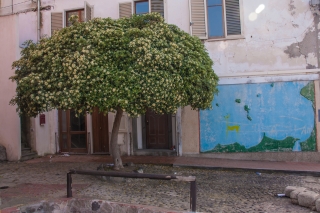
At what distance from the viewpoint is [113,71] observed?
6.82 metres

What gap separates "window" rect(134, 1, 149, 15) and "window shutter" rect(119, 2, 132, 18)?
243 mm

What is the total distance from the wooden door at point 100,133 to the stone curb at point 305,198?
7.81 metres

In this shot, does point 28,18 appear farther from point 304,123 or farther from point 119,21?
point 304,123

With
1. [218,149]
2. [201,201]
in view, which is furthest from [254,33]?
[201,201]

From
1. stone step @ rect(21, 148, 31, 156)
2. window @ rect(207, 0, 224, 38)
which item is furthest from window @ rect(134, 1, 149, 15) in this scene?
stone step @ rect(21, 148, 31, 156)

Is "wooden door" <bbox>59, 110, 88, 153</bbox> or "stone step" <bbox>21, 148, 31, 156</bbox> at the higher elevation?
"wooden door" <bbox>59, 110, 88, 153</bbox>

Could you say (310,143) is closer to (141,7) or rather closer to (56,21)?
(141,7)

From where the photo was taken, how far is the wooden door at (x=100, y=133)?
12352 mm

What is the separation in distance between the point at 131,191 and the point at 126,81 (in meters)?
2.46

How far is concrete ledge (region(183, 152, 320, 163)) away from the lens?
10.3 metres

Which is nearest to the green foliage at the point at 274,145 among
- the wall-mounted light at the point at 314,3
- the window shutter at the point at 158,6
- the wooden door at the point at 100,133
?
the wall-mounted light at the point at 314,3

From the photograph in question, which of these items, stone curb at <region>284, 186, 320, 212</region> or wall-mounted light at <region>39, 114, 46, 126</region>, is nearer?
stone curb at <region>284, 186, 320, 212</region>

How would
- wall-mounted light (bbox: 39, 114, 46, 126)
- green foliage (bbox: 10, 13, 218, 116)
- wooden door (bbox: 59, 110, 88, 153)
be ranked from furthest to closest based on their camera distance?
wooden door (bbox: 59, 110, 88, 153), wall-mounted light (bbox: 39, 114, 46, 126), green foliage (bbox: 10, 13, 218, 116)

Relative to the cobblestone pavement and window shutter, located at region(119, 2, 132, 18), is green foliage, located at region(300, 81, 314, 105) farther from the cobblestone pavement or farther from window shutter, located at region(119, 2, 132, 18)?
window shutter, located at region(119, 2, 132, 18)
